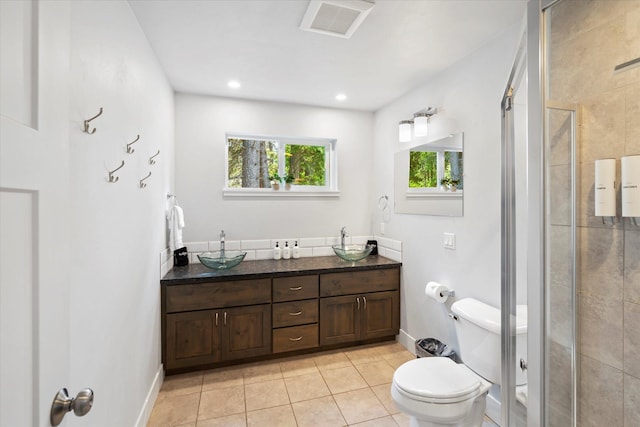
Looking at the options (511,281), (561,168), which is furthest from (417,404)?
(561,168)

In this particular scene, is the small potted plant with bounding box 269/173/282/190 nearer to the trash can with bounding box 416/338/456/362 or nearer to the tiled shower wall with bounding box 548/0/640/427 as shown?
the trash can with bounding box 416/338/456/362

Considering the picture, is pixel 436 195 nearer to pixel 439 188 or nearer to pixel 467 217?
pixel 439 188

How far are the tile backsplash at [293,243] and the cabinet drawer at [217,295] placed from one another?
1.18 feet

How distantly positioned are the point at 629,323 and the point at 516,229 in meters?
0.51

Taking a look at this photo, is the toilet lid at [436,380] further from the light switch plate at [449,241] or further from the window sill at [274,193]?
the window sill at [274,193]

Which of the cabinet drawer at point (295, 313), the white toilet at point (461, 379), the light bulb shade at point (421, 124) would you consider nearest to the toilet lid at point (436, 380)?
the white toilet at point (461, 379)

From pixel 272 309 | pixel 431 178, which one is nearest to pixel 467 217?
pixel 431 178

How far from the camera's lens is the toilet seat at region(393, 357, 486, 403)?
153cm

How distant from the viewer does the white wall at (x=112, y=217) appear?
3.59 ft

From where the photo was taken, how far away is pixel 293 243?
10.6 feet

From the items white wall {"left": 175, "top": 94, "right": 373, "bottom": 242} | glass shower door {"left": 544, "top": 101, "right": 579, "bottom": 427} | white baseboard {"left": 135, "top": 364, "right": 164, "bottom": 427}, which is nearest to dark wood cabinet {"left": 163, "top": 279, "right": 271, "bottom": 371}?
white baseboard {"left": 135, "top": 364, "right": 164, "bottom": 427}

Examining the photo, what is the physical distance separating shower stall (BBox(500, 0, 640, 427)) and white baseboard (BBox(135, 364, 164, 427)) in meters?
2.03

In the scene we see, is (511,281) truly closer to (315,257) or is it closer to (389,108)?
(315,257)

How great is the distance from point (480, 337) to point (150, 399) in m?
2.12
